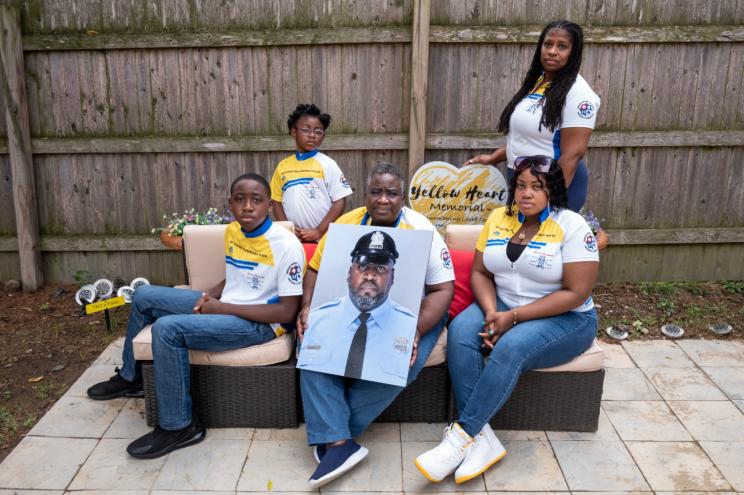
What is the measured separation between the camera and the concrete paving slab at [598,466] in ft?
8.54

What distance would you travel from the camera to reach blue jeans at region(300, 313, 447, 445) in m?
2.66

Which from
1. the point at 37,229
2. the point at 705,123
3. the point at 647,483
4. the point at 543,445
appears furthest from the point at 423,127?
the point at 37,229

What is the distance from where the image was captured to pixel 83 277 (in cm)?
488

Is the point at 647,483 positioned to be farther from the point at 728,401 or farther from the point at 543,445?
the point at 728,401

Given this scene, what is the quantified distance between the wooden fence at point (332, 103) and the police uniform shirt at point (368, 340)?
2.03m

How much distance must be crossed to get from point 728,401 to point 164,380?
288 centimetres

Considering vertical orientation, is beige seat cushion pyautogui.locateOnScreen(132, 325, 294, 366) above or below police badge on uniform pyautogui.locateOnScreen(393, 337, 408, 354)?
below

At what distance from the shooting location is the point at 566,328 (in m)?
2.77

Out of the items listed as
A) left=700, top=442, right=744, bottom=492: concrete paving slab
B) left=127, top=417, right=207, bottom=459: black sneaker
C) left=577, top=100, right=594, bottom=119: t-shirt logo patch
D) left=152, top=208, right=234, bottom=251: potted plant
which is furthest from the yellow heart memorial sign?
left=127, top=417, right=207, bottom=459: black sneaker

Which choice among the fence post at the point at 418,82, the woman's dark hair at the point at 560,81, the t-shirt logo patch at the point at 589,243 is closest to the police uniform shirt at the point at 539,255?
the t-shirt logo patch at the point at 589,243

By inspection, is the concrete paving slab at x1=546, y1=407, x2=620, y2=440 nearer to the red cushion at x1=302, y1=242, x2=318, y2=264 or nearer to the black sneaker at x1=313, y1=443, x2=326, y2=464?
the black sneaker at x1=313, y1=443, x2=326, y2=464

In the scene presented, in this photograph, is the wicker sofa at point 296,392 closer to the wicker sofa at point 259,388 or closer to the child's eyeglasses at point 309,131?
the wicker sofa at point 259,388

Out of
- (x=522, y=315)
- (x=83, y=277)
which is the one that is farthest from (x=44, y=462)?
(x=83, y=277)

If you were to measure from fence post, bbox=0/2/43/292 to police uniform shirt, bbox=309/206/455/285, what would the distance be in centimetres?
285
